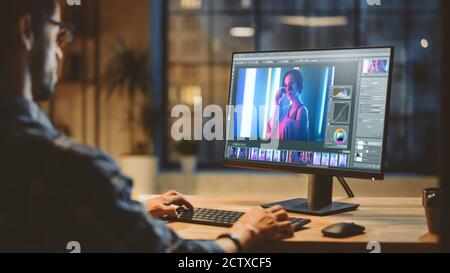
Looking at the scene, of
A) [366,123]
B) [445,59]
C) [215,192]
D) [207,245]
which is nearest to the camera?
[445,59]

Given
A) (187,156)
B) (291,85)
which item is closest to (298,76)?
(291,85)

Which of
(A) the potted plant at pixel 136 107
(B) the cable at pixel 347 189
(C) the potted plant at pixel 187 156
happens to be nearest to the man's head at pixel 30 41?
(B) the cable at pixel 347 189

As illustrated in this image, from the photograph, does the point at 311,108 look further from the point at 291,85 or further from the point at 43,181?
the point at 43,181

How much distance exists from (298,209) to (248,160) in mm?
231

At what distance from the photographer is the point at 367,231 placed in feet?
4.94

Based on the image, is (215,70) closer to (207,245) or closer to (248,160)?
(248,160)

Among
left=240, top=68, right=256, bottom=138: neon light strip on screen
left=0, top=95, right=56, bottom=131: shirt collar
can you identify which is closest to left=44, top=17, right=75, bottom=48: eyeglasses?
left=0, top=95, right=56, bottom=131: shirt collar

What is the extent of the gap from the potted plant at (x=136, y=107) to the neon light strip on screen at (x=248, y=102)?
3308 millimetres

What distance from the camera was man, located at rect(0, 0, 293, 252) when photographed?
1137 mm

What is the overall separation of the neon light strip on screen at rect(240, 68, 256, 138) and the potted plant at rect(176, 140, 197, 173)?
11.4 feet

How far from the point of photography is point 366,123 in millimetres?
1646

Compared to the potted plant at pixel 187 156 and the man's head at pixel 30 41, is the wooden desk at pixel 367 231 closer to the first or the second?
the man's head at pixel 30 41

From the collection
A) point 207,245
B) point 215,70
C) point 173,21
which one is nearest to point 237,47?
point 215,70

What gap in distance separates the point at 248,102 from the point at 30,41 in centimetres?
80
